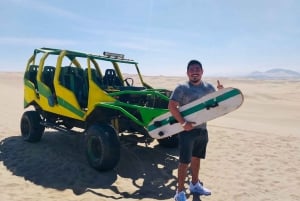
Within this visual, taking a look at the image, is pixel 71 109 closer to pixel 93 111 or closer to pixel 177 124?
pixel 93 111

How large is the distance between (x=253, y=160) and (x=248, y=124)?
628 cm

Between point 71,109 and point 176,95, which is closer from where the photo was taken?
point 176,95

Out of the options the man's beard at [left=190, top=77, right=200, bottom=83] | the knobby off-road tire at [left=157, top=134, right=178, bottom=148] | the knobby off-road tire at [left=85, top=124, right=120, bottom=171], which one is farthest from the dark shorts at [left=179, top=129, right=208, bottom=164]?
the knobby off-road tire at [left=157, top=134, right=178, bottom=148]

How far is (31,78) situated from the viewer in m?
9.80

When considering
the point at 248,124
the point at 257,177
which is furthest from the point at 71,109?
the point at 248,124

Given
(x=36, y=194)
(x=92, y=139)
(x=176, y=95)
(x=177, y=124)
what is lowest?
(x=36, y=194)

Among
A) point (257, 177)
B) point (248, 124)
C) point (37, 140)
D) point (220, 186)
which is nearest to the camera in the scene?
point (220, 186)

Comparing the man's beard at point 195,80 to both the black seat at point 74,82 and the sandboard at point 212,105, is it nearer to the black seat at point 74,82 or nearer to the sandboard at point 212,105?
the sandboard at point 212,105

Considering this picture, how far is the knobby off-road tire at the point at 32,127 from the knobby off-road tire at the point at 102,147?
7.93 ft

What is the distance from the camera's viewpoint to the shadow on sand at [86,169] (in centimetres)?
610

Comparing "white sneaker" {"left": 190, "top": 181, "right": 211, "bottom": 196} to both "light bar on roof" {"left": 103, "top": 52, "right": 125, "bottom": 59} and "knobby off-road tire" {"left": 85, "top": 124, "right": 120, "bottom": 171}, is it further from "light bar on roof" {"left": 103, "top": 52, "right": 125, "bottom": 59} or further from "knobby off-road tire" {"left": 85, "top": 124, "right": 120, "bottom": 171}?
"light bar on roof" {"left": 103, "top": 52, "right": 125, "bottom": 59}

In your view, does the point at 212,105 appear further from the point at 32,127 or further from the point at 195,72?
the point at 32,127

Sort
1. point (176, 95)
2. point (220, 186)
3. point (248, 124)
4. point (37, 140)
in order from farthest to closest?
point (248, 124)
point (37, 140)
point (220, 186)
point (176, 95)

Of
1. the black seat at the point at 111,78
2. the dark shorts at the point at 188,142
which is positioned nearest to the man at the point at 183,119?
the dark shorts at the point at 188,142
